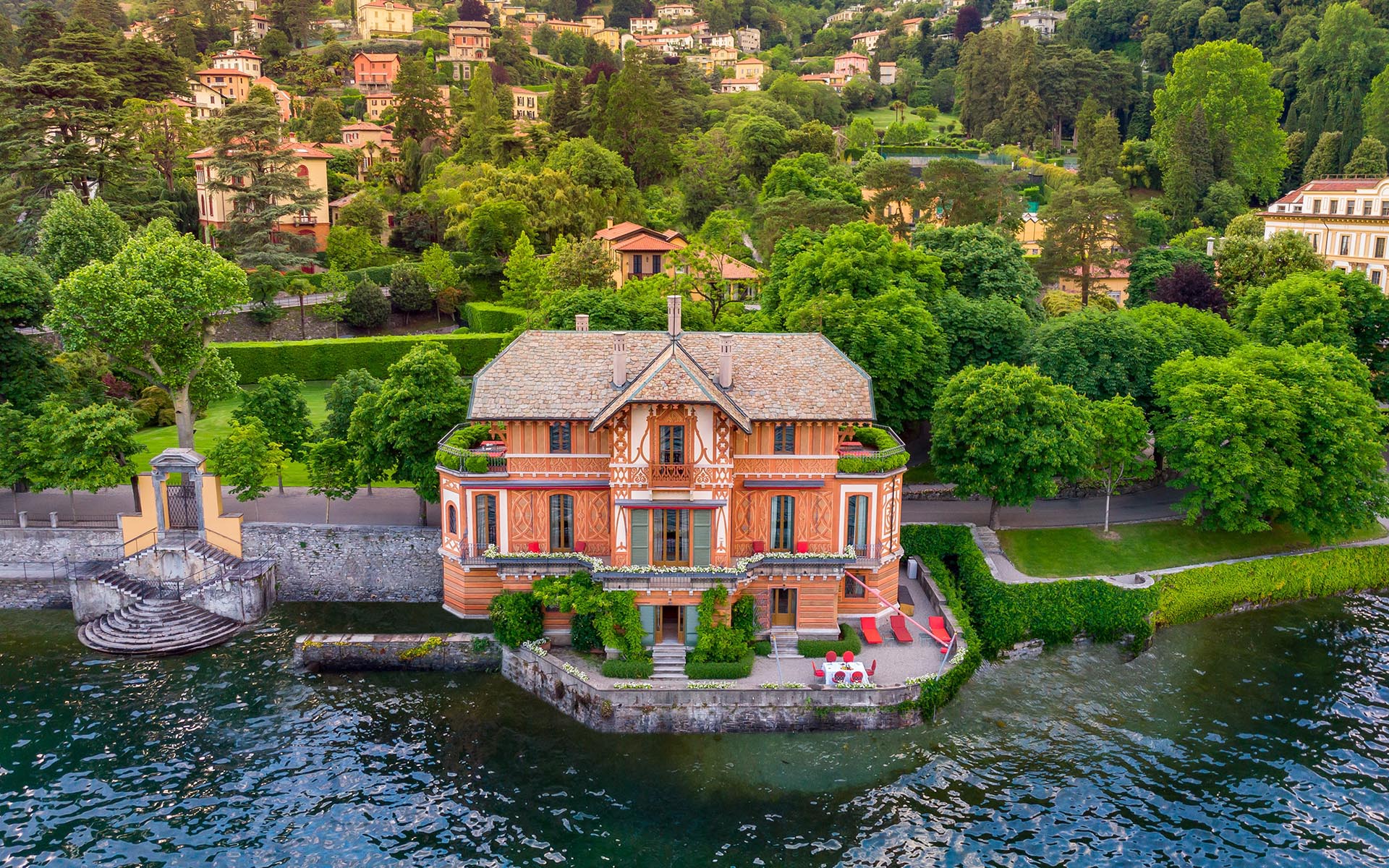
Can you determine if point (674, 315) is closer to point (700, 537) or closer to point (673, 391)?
point (673, 391)

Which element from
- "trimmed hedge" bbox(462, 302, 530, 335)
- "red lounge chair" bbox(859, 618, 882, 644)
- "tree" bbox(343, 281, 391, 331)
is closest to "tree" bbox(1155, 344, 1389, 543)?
"red lounge chair" bbox(859, 618, 882, 644)

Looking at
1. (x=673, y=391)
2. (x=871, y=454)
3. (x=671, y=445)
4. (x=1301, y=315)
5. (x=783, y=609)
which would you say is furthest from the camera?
(x=1301, y=315)

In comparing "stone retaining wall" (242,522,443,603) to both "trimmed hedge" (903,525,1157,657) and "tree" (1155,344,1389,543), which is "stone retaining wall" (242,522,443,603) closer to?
"trimmed hedge" (903,525,1157,657)

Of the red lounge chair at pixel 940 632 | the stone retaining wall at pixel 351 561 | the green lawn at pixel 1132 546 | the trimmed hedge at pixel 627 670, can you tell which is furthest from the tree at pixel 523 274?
the red lounge chair at pixel 940 632

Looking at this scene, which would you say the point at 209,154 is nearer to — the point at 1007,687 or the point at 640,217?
the point at 640,217

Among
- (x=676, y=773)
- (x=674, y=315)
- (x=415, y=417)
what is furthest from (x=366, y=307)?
(x=676, y=773)

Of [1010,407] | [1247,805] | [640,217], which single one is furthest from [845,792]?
[640,217]
